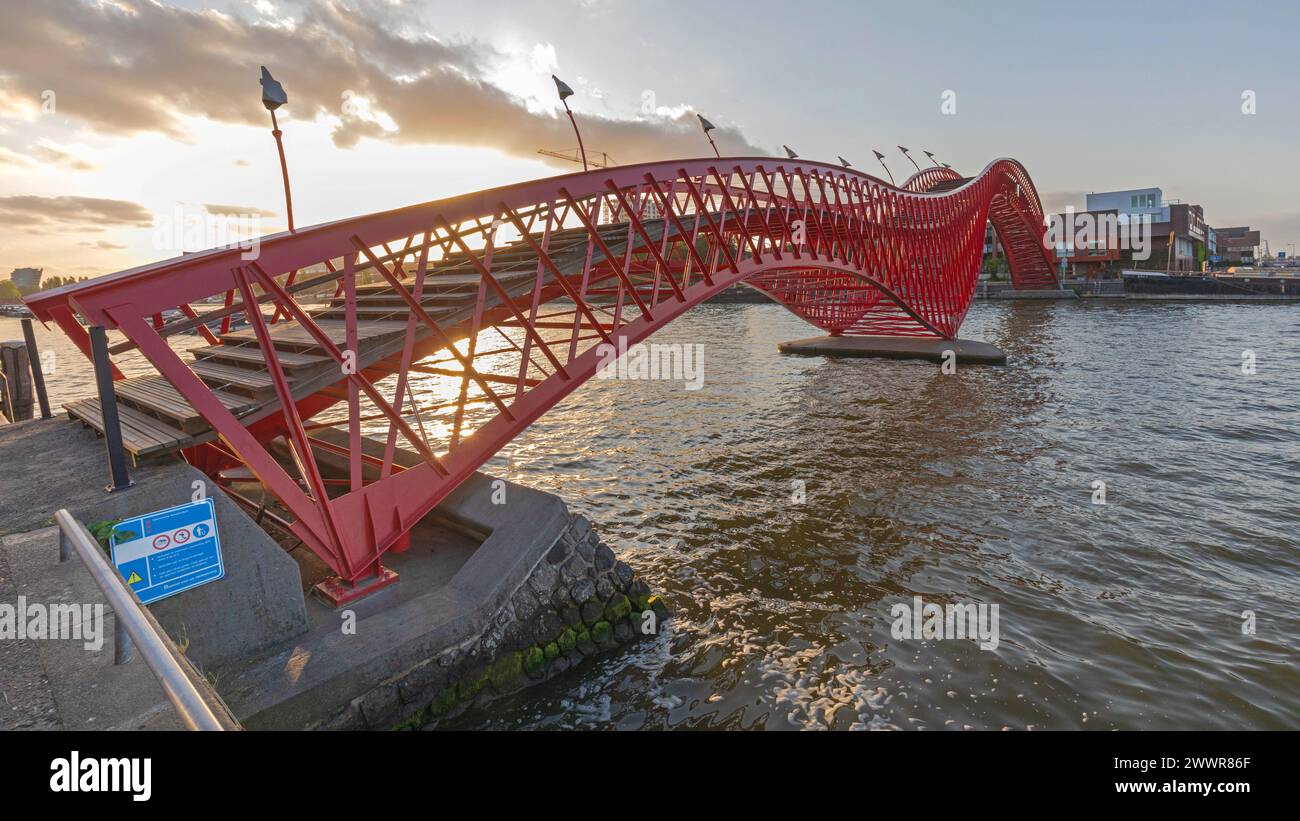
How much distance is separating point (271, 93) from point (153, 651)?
7.00m

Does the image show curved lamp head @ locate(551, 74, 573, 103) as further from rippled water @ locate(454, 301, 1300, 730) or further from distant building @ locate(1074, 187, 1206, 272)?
distant building @ locate(1074, 187, 1206, 272)

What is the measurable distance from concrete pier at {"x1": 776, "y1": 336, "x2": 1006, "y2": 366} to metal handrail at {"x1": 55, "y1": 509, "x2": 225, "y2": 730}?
110ft

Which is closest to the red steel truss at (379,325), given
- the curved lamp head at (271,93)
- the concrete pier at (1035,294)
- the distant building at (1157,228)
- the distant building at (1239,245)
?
the curved lamp head at (271,93)

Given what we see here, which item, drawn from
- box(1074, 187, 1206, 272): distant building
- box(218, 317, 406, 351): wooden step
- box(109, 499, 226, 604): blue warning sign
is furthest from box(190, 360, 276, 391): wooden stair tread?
box(1074, 187, 1206, 272): distant building

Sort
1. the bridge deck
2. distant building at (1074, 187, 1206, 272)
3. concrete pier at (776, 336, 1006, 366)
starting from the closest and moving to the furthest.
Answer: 1. the bridge deck
2. concrete pier at (776, 336, 1006, 366)
3. distant building at (1074, 187, 1206, 272)

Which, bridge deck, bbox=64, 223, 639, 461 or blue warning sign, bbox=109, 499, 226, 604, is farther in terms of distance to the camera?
bridge deck, bbox=64, 223, 639, 461

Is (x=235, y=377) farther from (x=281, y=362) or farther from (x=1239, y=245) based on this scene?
(x=1239, y=245)

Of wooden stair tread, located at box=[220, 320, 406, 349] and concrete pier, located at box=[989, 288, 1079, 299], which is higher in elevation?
concrete pier, located at box=[989, 288, 1079, 299]

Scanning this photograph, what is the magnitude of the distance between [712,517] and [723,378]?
18.9 metres

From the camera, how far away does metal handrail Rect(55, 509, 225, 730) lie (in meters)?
2.38

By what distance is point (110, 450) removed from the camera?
5.87 meters

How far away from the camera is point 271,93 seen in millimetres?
7363
